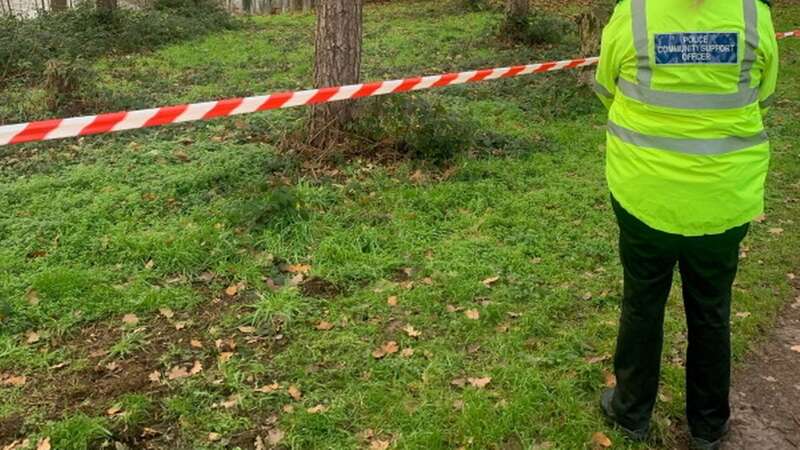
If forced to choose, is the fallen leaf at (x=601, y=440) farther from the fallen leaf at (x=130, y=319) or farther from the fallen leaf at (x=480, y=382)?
the fallen leaf at (x=130, y=319)

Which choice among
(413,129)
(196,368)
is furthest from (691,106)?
(413,129)

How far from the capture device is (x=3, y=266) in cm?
512

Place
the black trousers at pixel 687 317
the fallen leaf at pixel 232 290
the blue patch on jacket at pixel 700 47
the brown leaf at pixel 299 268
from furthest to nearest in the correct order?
the brown leaf at pixel 299 268, the fallen leaf at pixel 232 290, the black trousers at pixel 687 317, the blue patch on jacket at pixel 700 47

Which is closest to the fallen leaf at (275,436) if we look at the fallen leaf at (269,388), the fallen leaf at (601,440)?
the fallen leaf at (269,388)

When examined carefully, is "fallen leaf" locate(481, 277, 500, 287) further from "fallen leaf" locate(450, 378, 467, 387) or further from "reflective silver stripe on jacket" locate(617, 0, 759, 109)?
"reflective silver stripe on jacket" locate(617, 0, 759, 109)

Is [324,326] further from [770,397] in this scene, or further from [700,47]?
[700,47]

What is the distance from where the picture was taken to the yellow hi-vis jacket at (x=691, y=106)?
102 inches

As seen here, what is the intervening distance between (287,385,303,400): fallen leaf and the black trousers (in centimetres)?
171

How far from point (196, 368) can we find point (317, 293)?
1066 millimetres

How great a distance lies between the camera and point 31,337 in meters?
4.37

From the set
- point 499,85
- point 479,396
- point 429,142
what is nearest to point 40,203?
point 429,142

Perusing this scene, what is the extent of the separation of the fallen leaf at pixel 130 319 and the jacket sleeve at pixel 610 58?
10.8ft

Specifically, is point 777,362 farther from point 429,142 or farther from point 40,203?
point 40,203

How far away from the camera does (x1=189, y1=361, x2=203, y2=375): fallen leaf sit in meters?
4.01
